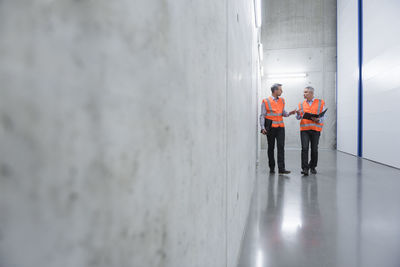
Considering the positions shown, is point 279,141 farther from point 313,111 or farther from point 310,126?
point 313,111

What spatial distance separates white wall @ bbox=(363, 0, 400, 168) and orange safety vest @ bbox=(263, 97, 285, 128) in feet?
7.07

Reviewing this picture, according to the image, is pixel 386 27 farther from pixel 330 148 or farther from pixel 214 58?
pixel 214 58

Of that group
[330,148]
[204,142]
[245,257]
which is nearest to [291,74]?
[330,148]

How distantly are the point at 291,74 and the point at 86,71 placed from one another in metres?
8.57

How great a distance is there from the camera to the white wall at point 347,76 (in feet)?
19.2

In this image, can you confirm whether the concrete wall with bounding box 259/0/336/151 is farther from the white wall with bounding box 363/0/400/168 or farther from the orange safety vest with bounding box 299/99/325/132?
the orange safety vest with bounding box 299/99/325/132

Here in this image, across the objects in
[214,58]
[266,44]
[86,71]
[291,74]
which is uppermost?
[266,44]

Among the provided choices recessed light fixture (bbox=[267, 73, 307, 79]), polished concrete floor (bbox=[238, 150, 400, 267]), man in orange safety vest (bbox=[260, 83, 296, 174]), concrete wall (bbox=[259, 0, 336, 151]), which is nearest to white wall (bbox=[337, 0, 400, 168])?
concrete wall (bbox=[259, 0, 336, 151])

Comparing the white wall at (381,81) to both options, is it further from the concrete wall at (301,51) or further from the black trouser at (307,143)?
the concrete wall at (301,51)

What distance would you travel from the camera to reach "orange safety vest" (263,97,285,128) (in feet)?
11.4

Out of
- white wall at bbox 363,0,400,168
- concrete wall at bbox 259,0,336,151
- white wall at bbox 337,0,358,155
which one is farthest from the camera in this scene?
concrete wall at bbox 259,0,336,151

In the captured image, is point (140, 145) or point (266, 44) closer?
point (140, 145)

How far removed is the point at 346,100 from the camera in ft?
21.4

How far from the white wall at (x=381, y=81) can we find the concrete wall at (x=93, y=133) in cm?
489
